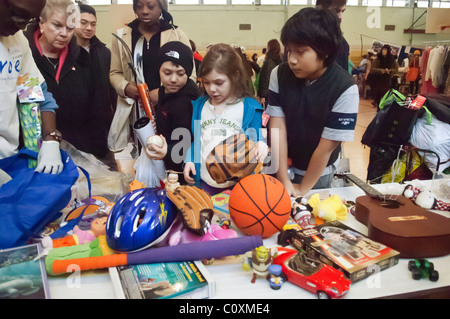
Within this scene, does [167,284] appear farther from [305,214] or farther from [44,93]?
[44,93]

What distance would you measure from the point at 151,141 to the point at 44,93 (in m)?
0.62

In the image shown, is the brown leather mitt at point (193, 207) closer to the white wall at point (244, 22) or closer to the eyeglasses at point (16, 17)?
the eyeglasses at point (16, 17)

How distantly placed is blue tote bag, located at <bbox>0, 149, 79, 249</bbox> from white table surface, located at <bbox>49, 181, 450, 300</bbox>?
23 centimetres

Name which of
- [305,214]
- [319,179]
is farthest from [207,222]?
[319,179]

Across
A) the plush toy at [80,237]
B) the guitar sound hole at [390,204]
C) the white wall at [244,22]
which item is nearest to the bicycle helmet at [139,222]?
the plush toy at [80,237]

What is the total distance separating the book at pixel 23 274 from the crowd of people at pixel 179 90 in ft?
1.28

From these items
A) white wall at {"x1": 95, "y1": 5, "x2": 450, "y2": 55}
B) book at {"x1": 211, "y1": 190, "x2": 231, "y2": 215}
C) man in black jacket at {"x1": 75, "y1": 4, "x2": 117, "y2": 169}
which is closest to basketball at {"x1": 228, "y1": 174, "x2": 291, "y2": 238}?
book at {"x1": 211, "y1": 190, "x2": 231, "y2": 215}

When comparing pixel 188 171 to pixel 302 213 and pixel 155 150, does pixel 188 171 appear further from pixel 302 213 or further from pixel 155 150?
pixel 302 213

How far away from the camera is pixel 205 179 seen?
6.40 feet

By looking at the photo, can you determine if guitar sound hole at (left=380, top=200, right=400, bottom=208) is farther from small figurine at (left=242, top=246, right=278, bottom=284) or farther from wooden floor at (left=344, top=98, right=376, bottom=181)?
wooden floor at (left=344, top=98, right=376, bottom=181)

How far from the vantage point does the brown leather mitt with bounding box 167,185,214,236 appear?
1.27 m

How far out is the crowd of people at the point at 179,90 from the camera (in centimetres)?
161

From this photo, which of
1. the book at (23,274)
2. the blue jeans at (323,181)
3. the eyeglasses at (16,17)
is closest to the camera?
the book at (23,274)

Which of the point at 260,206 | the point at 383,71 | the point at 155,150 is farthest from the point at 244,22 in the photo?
the point at 260,206
